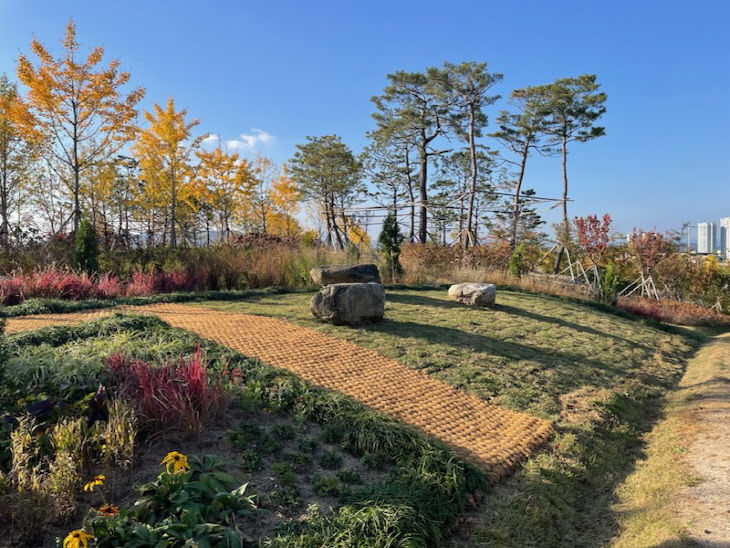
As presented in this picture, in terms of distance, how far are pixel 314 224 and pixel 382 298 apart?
65.9 ft

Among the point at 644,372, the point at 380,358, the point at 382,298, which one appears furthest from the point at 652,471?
the point at 382,298

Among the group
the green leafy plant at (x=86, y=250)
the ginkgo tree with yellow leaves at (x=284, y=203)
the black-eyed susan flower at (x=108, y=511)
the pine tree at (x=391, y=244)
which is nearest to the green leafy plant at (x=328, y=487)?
the black-eyed susan flower at (x=108, y=511)

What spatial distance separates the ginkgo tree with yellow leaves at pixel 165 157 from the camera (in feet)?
60.4

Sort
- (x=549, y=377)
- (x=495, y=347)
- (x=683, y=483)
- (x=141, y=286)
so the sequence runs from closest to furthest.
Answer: (x=683, y=483)
(x=549, y=377)
(x=495, y=347)
(x=141, y=286)

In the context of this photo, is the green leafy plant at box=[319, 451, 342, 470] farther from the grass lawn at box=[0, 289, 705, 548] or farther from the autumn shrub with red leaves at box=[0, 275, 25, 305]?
→ the autumn shrub with red leaves at box=[0, 275, 25, 305]

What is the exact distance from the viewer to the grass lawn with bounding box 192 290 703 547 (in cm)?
249

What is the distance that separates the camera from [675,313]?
36.6 ft

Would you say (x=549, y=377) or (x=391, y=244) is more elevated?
(x=391, y=244)

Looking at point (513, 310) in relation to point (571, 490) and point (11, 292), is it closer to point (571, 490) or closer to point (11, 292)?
point (571, 490)

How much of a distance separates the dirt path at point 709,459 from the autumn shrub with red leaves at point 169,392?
2775 mm

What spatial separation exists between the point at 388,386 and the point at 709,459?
95.4 inches

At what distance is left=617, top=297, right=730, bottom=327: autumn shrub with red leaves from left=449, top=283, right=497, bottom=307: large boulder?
5.19 m

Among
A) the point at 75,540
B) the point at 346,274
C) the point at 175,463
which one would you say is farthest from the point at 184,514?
the point at 346,274

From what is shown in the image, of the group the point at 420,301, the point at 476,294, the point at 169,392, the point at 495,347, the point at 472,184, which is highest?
the point at 472,184
